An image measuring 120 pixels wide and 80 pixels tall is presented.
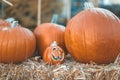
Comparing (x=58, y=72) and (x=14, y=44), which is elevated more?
(x=14, y=44)

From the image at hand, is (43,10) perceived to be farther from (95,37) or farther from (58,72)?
(58,72)

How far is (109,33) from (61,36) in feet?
1.53

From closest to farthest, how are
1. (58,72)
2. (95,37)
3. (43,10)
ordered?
(58,72) → (95,37) → (43,10)

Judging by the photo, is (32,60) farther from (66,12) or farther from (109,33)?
(66,12)

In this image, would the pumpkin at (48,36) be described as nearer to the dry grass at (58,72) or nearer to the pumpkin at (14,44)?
the pumpkin at (14,44)

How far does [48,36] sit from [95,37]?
45cm

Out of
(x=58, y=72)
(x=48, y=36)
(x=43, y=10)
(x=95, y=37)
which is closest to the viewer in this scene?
(x=58, y=72)

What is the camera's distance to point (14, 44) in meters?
1.95

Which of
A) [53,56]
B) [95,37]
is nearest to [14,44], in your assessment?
[53,56]

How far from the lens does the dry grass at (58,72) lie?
1656 millimetres

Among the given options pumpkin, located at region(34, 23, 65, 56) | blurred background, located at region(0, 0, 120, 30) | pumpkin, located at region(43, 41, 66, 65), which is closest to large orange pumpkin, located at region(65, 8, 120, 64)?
pumpkin, located at region(43, 41, 66, 65)

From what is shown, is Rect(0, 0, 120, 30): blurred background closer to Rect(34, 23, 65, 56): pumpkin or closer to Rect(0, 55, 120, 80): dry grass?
Rect(34, 23, 65, 56): pumpkin

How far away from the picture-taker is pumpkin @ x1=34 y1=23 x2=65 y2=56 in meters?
2.20

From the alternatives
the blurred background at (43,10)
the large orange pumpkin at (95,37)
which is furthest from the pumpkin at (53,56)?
the blurred background at (43,10)
